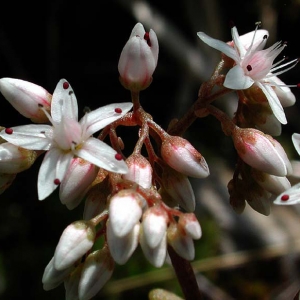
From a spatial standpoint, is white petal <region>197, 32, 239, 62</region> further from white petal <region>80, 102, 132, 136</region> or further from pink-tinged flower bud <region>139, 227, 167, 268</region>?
pink-tinged flower bud <region>139, 227, 167, 268</region>

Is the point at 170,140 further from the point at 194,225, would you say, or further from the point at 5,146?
the point at 5,146

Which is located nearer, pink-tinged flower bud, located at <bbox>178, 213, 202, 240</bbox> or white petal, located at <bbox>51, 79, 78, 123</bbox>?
pink-tinged flower bud, located at <bbox>178, 213, 202, 240</bbox>

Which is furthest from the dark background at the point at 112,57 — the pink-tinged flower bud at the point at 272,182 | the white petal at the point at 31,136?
the white petal at the point at 31,136

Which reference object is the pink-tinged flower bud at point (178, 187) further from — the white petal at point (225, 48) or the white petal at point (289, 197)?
the white petal at point (225, 48)

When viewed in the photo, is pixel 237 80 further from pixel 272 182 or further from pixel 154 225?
pixel 154 225

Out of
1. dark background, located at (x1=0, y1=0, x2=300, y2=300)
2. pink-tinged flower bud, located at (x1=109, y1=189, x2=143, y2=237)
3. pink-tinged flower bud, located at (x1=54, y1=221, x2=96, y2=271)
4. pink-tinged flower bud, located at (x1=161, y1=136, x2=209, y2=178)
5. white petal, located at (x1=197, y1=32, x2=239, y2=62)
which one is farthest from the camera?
dark background, located at (x1=0, y1=0, x2=300, y2=300)

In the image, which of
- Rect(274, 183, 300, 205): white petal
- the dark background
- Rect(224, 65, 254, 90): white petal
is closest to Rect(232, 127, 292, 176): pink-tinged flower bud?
Rect(274, 183, 300, 205): white petal
